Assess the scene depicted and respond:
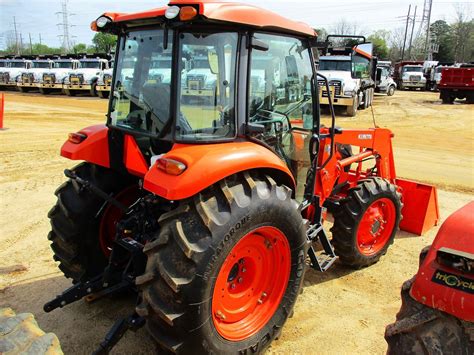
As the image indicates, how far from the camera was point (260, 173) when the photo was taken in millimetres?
2943

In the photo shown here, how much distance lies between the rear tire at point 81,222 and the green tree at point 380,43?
57.4m

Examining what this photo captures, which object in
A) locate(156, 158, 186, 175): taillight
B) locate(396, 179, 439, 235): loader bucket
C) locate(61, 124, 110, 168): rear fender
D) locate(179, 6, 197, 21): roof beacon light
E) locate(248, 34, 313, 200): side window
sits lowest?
locate(396, 179, 439, 235): loader bucket

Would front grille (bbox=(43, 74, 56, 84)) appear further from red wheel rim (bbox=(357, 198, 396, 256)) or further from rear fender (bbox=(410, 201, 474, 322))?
rear fender (bbox=(410, 201, 474, 322))

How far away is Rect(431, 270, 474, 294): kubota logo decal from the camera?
5.90ft

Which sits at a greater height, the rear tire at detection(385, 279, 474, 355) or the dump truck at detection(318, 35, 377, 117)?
the dump truck at detection(318, 35, 377, 117)

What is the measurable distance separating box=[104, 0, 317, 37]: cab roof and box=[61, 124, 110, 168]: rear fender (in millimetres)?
891

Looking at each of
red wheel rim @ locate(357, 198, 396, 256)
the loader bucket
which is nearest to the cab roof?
red wheel rim @ locate(357, 198, 396, 256)

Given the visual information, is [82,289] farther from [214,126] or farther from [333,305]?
[333,305]

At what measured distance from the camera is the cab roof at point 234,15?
250 cm

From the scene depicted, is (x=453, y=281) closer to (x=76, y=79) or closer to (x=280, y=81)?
(x=280, y=81)

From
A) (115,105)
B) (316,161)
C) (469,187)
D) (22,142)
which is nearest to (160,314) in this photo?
(115,105)

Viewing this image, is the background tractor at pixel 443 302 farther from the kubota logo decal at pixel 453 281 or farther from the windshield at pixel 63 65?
the windshield at pixel 63 65

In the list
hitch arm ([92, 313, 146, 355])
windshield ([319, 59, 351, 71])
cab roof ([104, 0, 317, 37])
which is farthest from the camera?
windshield ([319, 59, 351, 71])

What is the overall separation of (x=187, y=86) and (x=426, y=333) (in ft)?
6.28
